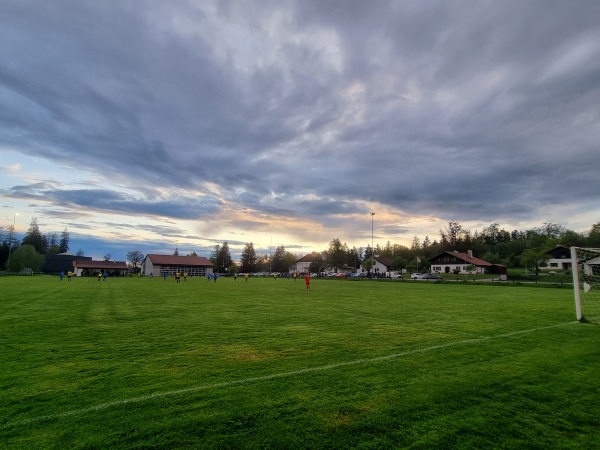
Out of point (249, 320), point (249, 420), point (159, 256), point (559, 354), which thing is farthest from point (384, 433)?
point (159, 256)

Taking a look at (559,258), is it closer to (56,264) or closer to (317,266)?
(317,266)

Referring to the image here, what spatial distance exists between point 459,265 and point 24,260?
354 ft

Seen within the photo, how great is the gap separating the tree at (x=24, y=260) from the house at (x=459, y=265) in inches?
4095

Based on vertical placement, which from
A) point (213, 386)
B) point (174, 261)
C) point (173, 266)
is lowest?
point (213, 386)

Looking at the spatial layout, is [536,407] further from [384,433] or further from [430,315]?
[430,315]

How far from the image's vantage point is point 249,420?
4.37 m

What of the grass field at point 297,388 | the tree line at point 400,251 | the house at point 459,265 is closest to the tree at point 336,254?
the tree line at point 400,251

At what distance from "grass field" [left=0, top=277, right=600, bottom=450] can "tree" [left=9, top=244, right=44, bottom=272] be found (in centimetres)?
9605

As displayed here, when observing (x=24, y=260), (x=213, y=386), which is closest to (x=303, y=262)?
(x=24, y=260)

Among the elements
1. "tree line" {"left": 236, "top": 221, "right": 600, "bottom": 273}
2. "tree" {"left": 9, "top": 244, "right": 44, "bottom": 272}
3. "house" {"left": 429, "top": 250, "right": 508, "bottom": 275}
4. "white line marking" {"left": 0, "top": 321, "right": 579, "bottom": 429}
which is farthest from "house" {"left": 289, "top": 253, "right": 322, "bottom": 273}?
"white line marking" {"left": 0, "top": 321, "right": 579, "bottom": 429}

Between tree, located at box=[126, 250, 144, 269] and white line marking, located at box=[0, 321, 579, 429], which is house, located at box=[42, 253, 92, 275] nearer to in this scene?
tree, located at box=[126, 250, 144, 269]

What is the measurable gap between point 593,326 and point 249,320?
12222 mm

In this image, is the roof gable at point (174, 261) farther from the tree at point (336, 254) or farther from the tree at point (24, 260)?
the tree at point (336, 254)

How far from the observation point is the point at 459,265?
7794 cm
